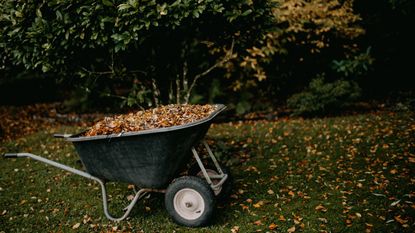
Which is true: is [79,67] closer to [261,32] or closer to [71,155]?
[71,155]

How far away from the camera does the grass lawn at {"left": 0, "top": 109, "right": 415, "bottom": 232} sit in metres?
3.64

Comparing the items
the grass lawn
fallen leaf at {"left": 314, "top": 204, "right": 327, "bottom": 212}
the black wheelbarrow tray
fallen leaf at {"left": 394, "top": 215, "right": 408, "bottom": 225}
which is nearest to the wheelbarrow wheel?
the black wheelbarrow tray

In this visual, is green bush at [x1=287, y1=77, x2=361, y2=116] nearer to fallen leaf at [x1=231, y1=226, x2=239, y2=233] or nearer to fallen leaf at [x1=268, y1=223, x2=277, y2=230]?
fallen leaf at [x1=268, y1=223, x2=277, y2=230]

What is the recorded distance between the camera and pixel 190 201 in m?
3.50

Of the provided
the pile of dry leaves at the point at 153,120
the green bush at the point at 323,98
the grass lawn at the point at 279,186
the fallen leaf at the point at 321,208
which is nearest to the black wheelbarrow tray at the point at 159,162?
the pile of dry leaves at the point at 153,120

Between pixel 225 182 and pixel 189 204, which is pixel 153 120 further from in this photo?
pixel 225 182

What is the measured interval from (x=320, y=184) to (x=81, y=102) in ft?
23.7

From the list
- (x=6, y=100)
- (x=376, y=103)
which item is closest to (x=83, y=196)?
(x=376, y=103)

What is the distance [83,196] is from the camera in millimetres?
4543

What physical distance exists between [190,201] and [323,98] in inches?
184

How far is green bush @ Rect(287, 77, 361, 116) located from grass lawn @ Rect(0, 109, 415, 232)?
1.81 ft

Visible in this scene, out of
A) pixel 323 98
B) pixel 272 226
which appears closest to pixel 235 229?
pixel 272 226

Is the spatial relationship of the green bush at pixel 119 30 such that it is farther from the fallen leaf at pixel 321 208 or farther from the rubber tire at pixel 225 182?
the fallen leaf at pixel 321 208

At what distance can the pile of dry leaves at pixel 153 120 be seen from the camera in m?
3.42
